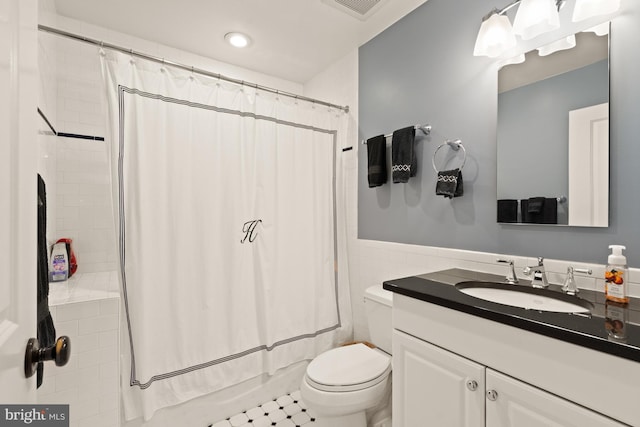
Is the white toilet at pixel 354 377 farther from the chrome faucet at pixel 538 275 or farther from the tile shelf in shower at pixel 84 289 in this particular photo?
the tile shelf in shower at pixel 84 289

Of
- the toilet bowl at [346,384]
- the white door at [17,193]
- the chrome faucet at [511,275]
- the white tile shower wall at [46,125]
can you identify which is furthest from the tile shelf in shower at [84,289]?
the chrome faucet at [511,275]

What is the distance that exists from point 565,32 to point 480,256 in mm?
1022

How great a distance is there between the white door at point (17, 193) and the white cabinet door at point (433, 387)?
115 centimetres

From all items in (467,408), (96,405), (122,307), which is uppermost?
(122,307)

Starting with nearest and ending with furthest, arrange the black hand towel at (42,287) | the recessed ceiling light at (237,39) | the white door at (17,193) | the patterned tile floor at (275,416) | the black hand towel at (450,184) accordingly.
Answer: the white door at (17,193)
the black hand towel at (42,287)
the black hand towel at (450,184)
the patterned tile floor at (275,416)
the recessed ceiling light at (237,39)

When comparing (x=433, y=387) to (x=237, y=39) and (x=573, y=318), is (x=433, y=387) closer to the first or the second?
(x=573, y=318)

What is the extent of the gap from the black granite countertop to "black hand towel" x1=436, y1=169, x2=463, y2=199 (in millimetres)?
532

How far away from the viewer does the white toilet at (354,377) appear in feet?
4.53

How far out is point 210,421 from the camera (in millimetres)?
1762

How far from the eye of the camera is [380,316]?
1743 millimetres

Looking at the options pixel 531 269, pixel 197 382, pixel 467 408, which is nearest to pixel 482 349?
pixel 467 408

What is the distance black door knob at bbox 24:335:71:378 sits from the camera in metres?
0.56

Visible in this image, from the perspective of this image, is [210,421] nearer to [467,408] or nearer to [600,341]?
[467,408]

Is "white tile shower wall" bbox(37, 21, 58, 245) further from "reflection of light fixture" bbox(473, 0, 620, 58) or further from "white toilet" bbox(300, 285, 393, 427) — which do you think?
"reflection of light fixture" bbox(473, 0, 620, 58)
